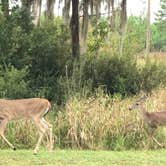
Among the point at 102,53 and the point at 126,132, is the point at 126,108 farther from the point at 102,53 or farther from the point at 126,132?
the point at 102,53

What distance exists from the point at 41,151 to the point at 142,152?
2.12 m

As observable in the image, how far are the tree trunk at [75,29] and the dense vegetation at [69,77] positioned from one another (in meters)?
0.20

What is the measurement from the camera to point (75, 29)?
67.4 feet

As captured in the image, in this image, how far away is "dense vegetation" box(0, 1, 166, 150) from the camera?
14.8 metres

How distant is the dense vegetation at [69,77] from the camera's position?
48.5 feet

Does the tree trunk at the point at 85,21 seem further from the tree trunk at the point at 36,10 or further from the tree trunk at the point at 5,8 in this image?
the tree trunk at the point at 5,8

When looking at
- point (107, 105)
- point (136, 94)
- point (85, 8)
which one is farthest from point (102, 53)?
point (107, 105)

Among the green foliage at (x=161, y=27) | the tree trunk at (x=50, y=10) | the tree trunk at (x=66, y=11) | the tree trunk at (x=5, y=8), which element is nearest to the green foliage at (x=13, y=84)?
the tree trunk at (x=5, y=8)

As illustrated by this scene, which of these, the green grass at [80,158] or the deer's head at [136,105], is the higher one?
the deer's head at [136,105]

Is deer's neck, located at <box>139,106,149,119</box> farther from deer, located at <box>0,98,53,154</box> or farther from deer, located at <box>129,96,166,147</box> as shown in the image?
deer, located at <box>0,98,53,154</box>

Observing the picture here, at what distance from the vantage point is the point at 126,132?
1456cm

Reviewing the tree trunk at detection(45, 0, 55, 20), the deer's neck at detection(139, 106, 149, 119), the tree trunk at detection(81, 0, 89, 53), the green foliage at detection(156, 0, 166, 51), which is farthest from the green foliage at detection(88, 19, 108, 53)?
the green foliage at detection(156, 0, 166, 51)

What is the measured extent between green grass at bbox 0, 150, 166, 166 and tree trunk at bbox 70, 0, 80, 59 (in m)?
7.75

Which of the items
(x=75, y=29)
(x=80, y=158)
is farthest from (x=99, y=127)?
(x=75, y=29)
